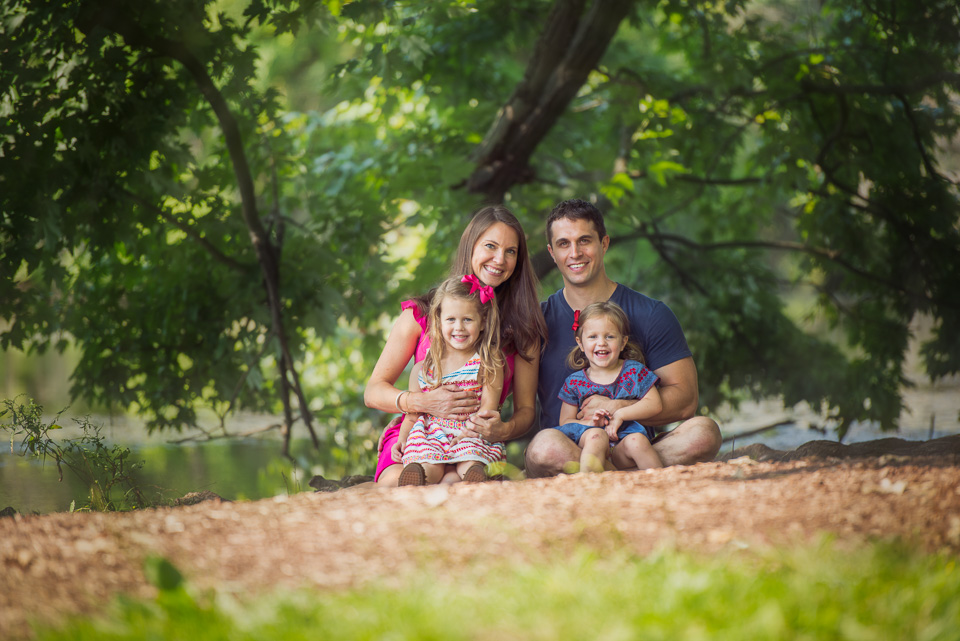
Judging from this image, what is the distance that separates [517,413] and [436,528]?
1.32 meters

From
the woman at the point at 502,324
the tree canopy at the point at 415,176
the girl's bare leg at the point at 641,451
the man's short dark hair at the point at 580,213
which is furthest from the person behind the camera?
the tree canopy at the point at 415,176

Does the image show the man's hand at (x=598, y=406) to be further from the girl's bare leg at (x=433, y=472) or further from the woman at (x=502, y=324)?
the girl's bare leg at (x=433, y=472)

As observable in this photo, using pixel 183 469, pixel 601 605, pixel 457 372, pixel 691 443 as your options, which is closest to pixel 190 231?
pixel 183 469

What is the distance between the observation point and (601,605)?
67.5 inches

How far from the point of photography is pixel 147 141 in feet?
15.2

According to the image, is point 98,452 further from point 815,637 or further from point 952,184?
point 952,184

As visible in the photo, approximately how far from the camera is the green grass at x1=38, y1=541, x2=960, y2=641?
5.33ft

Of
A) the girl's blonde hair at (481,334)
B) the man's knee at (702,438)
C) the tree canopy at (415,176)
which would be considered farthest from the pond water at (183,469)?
the man's knee at (702,438)

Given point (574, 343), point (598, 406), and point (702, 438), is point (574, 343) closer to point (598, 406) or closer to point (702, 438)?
point (598, 406)

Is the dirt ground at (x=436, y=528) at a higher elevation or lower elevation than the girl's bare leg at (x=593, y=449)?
lower

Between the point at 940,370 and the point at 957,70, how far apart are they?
103 inches

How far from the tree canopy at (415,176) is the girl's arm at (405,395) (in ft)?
5.85

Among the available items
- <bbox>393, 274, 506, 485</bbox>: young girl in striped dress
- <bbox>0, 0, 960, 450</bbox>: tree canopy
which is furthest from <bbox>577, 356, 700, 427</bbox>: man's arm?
<bbox>0, 0, 960, 450</bbox>: tree canopy

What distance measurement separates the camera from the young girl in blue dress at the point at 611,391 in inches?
129
